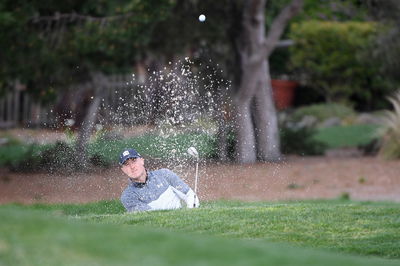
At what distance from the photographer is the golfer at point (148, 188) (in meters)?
9.36

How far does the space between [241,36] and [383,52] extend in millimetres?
5756

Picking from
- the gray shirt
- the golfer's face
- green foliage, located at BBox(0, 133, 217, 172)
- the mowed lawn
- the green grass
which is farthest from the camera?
the green grass

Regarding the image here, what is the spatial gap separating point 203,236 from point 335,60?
26.3 m

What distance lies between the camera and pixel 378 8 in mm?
20578

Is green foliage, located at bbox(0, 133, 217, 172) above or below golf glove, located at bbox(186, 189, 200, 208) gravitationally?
above

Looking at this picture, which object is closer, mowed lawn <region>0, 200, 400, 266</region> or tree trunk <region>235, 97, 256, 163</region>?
mowed lawn <region>0, 200, 400, 266</region>

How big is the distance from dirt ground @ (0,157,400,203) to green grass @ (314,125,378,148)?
4.33 meters

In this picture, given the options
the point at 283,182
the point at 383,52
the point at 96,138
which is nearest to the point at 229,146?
the point at 283,182

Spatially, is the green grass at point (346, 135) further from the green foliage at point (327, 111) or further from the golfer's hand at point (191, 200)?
the golfer's hand at point (191, 200)

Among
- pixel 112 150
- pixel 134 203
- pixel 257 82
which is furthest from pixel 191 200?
pixel 257 82

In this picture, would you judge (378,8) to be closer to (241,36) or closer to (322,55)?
(241,36)

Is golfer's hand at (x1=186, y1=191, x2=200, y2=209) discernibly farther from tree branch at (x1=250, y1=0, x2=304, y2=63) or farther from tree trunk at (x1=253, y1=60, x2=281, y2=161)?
tree branch at (x1=250, y1=0, x2=304, y2=63)

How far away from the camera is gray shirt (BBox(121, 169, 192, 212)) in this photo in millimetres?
9414

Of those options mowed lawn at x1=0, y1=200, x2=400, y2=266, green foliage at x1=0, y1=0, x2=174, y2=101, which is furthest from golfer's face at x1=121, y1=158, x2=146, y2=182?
green foliage at x1=0, y1=0, x2=174, y2=101
